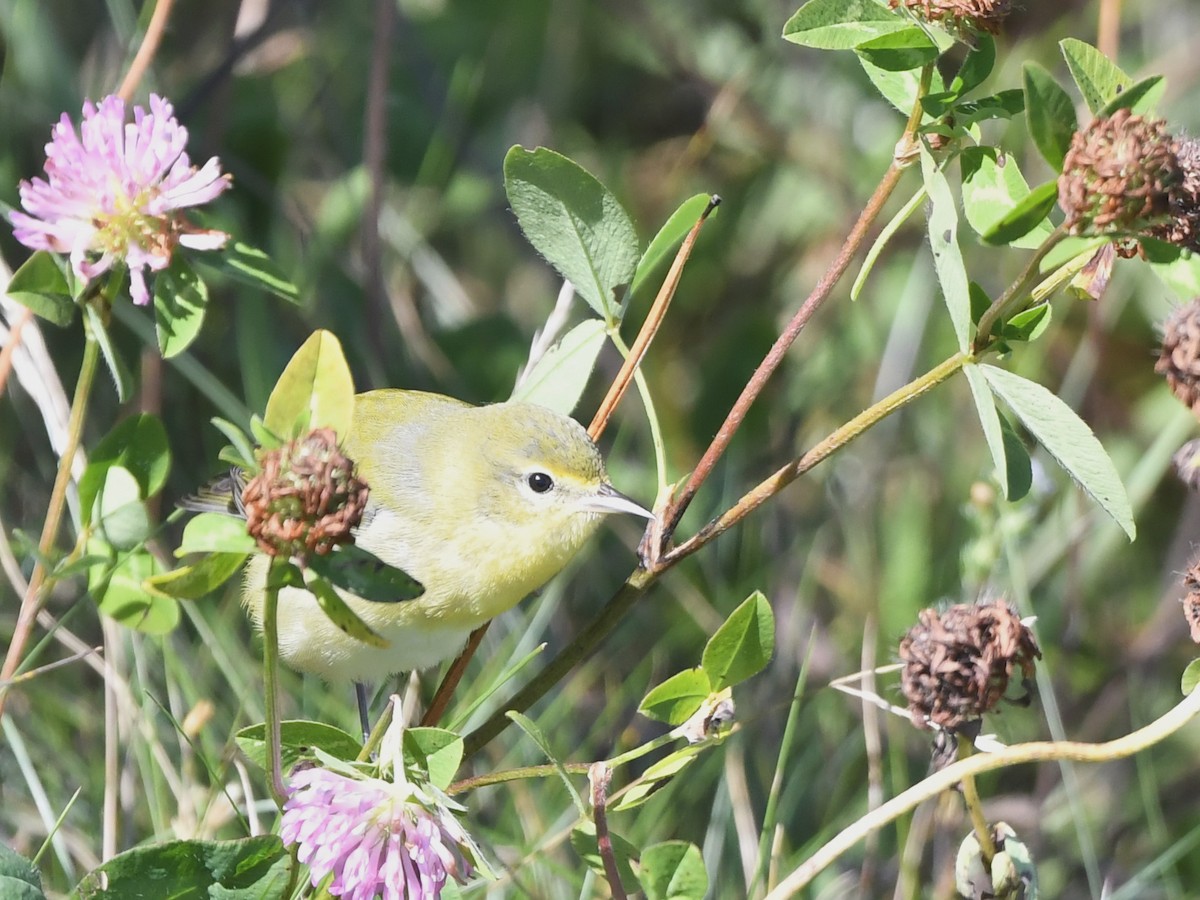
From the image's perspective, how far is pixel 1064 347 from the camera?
3.84 m

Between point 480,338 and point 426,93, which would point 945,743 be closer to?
point 480,338

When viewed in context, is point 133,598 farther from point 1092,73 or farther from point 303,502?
point 1092,73

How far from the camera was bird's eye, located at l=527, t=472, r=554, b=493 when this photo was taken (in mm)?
2219

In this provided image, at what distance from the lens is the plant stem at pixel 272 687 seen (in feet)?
3.84

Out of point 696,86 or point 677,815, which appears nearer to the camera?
point 677,815

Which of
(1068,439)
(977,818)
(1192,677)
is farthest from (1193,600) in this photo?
(977,818)

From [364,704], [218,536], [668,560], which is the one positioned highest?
[218,536]

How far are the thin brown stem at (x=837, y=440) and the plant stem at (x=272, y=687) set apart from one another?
0.43m

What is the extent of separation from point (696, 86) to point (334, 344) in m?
2.83

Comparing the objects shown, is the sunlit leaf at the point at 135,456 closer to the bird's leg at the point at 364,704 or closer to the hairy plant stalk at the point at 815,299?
the hairy plant stalk at the point at 815,299

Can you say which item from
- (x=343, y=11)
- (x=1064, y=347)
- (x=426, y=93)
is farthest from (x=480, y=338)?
(x=1064, y=347)

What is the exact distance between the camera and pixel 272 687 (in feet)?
3.94

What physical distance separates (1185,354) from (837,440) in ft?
1.07

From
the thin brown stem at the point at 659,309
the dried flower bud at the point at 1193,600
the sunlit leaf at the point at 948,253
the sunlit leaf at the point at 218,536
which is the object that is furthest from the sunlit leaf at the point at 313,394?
the dried flower bud at the point at 1193,600
